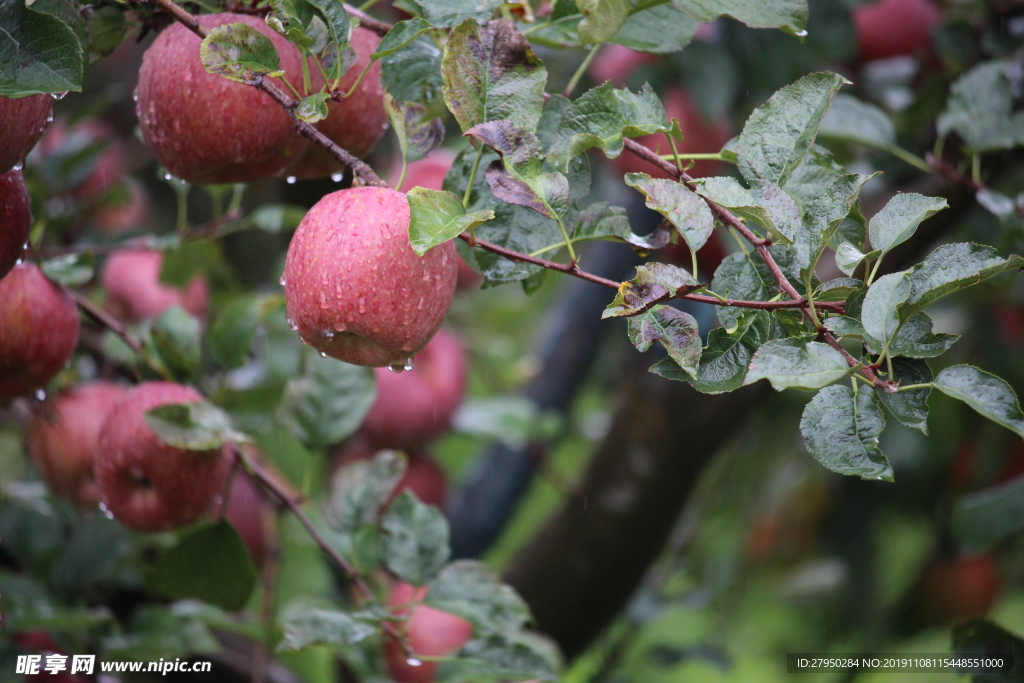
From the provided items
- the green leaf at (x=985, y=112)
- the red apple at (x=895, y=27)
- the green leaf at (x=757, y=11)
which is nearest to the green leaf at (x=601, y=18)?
the green leaf at (x=757, y=11)

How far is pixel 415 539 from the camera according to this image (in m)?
0.77

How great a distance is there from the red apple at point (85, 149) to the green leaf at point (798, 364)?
2.86 feet

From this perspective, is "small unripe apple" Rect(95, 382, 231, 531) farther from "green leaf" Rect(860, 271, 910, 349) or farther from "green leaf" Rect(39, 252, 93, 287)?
"green leaf" Rect(860, 271, 910, 349)

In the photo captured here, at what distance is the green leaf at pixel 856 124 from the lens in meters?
0.89

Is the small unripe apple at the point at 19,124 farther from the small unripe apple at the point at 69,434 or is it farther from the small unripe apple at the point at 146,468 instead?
the small unripe apple at the point at 69,434

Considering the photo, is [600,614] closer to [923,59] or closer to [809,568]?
[809,568]

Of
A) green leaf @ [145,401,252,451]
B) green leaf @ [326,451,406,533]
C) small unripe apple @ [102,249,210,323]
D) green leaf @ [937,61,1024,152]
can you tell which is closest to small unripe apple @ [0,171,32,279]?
green leaf @ [145,401,252,451]

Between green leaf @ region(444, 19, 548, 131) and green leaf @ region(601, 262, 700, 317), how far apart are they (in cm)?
11

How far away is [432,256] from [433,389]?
871 mm

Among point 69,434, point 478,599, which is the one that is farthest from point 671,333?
point 69,434

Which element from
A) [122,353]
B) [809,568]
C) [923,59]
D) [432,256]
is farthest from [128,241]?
[809,568]

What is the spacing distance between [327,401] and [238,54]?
457 millimetres

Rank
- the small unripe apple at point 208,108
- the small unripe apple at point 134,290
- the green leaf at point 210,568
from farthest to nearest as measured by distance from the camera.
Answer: the small unripe apple at point 134,290 → the green leaf at point 210,568 → the small unripe apple at point 208,108

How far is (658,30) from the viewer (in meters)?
0.58
